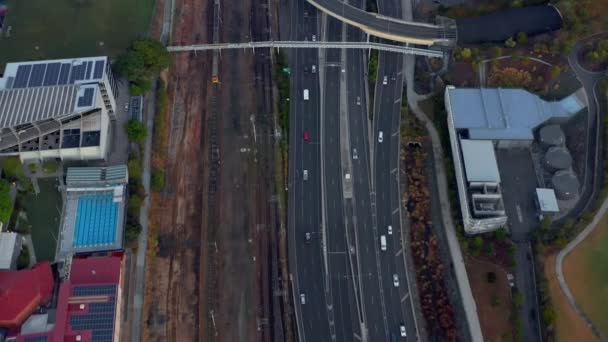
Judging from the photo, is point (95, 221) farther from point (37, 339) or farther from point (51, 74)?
point (51, 74)

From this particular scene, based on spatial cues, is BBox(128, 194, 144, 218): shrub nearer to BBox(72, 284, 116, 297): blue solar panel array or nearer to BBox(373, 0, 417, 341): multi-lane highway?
BBox(72, 284, 116, 297): blue solar panel array

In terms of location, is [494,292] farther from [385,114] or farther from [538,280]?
[385,114]

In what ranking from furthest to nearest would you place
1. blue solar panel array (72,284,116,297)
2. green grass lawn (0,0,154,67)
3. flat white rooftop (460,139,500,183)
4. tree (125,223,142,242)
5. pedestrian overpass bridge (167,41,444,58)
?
pedestrian overpass bridge (167,41,444,58) → green grass lawn (0,0,154,67) → flat white rooftop (460,139,500,183) → tree (125,223,142,242) → blue solar panel array (72,284,116,297)

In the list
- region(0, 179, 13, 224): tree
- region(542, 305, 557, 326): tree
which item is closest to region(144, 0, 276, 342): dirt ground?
region(0, 179, 13, 224): tree

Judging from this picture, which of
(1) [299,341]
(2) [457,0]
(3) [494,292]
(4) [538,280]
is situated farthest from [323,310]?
(2) [457,0]

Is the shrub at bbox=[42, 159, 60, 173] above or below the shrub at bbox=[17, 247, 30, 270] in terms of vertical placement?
above

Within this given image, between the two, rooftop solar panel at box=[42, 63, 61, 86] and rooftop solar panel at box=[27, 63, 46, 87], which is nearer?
rooftop solar panel at box=[27, 63, 46, 87]
